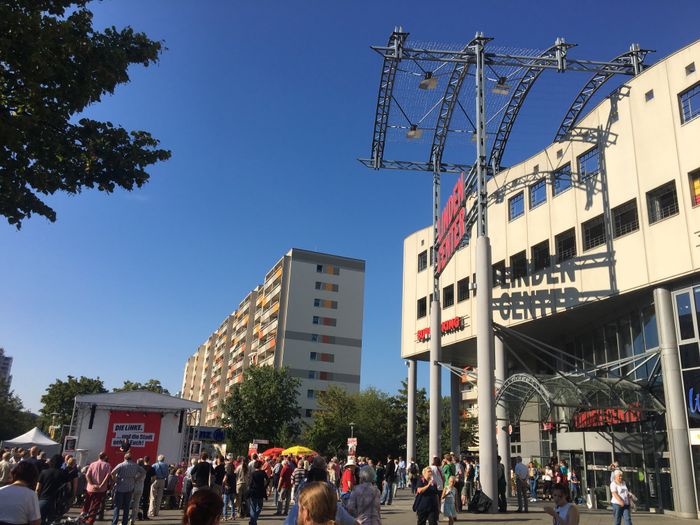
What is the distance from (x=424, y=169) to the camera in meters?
28.9

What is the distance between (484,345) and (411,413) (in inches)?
516

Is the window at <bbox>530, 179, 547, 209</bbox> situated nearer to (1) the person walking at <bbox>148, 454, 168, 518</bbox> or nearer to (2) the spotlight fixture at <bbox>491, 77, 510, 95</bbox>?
(2) the spotlight fixture at <bbox>491, 77, 510, 95</bbox>

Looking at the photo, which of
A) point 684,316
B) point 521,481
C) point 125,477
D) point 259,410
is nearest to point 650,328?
point 684,316

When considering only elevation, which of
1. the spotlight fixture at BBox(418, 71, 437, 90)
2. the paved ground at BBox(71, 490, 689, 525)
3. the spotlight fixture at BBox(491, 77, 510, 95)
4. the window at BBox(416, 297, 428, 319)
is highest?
the spotlight fixture at BBox(418, 71, 437, 90)

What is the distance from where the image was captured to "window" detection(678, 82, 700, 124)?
1786 cm

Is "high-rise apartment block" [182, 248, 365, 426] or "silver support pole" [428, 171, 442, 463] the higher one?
"high-rise apartment block" [182, 248, 365, 426]

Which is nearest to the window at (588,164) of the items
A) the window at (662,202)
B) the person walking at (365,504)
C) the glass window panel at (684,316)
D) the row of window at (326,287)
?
the window at (662,202)

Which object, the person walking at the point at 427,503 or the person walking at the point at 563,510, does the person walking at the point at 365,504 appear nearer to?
the person walking at the point at 563,510

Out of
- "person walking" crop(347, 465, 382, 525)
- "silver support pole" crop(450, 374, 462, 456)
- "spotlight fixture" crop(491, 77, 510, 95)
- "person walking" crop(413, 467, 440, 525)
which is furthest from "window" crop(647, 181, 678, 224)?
"silver support pole" crop(450, 374, 462, 456)

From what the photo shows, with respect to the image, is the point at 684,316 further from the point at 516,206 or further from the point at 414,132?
the point at 414,132

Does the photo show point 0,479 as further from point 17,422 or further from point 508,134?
point 17,422

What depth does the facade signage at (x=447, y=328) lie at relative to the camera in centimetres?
2786

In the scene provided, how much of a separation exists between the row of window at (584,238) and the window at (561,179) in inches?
75.1

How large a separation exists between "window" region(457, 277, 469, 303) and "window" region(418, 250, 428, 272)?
13.9 feet
